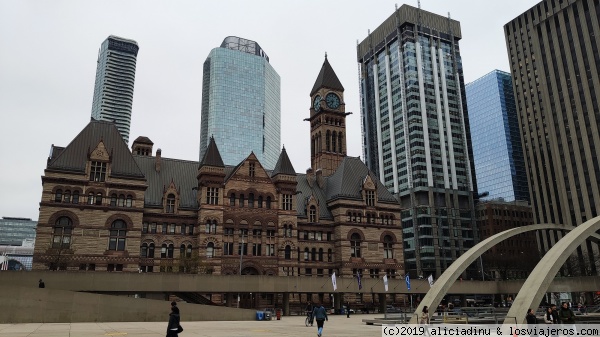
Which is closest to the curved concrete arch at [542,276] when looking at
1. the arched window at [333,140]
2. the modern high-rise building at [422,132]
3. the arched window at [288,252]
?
the arched window at [288,252]

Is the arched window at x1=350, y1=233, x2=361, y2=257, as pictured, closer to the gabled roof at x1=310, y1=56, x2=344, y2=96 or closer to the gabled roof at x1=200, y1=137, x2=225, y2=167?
the gabled roof at x1=200, y1=137, x2=225, y2=167

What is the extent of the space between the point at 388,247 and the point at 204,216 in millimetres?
28815

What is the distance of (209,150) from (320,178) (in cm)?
2207

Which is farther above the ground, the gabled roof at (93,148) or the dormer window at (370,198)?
the gabled roof at (93,148)

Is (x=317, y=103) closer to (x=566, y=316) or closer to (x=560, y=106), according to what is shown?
(x=560, y=106)

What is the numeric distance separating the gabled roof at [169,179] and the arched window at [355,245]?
23.1 meters

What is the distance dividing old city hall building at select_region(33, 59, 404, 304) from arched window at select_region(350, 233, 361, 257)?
0.15 metres

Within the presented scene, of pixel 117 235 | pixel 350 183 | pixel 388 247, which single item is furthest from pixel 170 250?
pixel 388 247

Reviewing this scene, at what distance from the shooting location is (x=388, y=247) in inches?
2938

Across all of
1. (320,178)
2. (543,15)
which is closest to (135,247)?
(320,178)

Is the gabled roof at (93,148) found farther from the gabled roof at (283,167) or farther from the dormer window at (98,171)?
the gabled roof at (283,167)

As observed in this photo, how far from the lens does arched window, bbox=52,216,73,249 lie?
55.0 metres

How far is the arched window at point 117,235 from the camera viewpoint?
5769 centimetres

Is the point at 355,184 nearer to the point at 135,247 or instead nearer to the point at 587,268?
the point at 135,247
